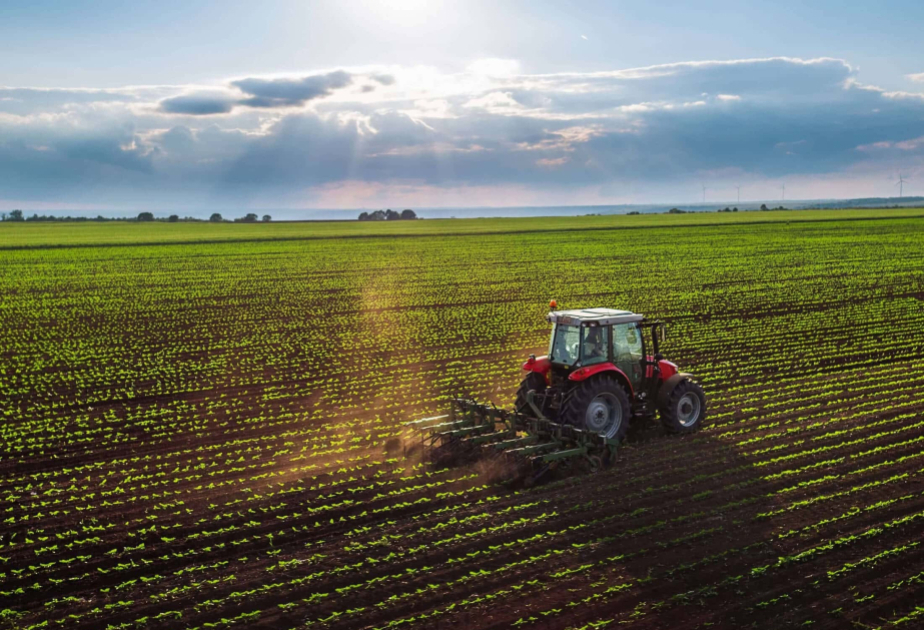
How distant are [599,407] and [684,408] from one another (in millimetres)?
2253

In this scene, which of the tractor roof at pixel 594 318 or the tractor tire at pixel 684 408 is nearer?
the tractor roof at pixel 594 318

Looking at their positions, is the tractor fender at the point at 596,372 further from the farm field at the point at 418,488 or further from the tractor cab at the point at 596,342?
the farm field at the point at 418,488

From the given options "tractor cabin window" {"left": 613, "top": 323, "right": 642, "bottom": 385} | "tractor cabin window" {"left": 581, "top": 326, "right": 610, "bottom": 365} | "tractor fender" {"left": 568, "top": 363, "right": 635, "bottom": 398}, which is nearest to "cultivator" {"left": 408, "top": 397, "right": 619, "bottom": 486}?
"tractor fender" {"left": 568, "top": 363, "right": 635, "bottom": 398}

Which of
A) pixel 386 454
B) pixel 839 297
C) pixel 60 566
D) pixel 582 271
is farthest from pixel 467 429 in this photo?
pixel 582 271

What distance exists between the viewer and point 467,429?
1294 centimetres

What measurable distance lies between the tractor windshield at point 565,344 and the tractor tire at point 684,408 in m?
1.99

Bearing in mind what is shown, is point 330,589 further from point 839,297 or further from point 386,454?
point 839,297

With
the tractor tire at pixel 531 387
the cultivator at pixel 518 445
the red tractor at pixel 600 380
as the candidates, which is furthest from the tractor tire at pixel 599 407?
the tractor tire at pixel 531 387

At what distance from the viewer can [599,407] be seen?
12.8 meters

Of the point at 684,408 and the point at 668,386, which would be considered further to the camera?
the point at 684,408

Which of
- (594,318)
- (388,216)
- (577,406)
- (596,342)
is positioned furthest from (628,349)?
(388,216)

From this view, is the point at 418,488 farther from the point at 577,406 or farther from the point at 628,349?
the point at 628,349

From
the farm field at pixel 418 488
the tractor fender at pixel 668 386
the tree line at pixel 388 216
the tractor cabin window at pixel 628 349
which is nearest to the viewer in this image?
the farm field at pixel 418 488

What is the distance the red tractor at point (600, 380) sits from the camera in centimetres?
1266
